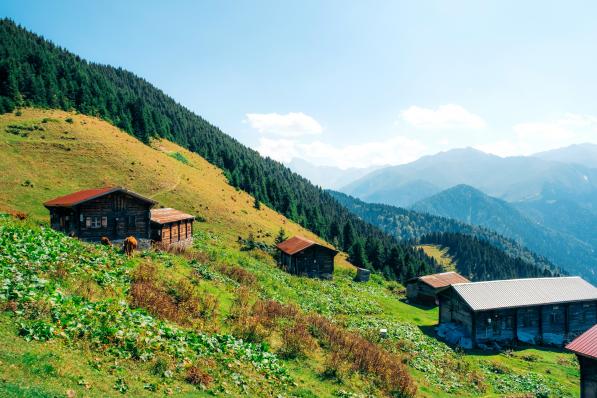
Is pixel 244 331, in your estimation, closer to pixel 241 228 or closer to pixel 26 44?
pixel 241 228

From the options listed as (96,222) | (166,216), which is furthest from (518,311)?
(96,222)

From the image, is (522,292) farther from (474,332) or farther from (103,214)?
(103,214)

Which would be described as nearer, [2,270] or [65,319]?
[65,319]

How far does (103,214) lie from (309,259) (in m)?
30.3

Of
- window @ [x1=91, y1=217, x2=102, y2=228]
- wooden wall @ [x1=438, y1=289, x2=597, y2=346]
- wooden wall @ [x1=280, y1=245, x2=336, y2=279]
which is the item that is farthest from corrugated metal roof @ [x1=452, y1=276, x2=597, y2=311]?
window @ [x1=91, y1=217, x2=102, y2=228]

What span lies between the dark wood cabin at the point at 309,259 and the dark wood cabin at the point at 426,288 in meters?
13.7

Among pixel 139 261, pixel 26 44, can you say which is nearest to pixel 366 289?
pixel 139 261

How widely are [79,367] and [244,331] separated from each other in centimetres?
862

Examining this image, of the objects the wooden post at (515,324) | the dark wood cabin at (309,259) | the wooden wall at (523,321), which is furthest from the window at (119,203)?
the wooden post at (515,324)

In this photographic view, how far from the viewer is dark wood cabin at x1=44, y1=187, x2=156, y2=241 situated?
39.6 meters

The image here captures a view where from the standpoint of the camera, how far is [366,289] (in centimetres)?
5759

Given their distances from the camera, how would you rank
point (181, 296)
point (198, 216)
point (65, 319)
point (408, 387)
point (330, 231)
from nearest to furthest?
1. point (65, 319)
2. point (408, 387)
3. point (181, 296)
4. point (198, 216)
5. point (330, 231)

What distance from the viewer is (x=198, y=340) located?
16.0 m

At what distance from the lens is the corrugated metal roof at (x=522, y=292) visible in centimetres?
3956
